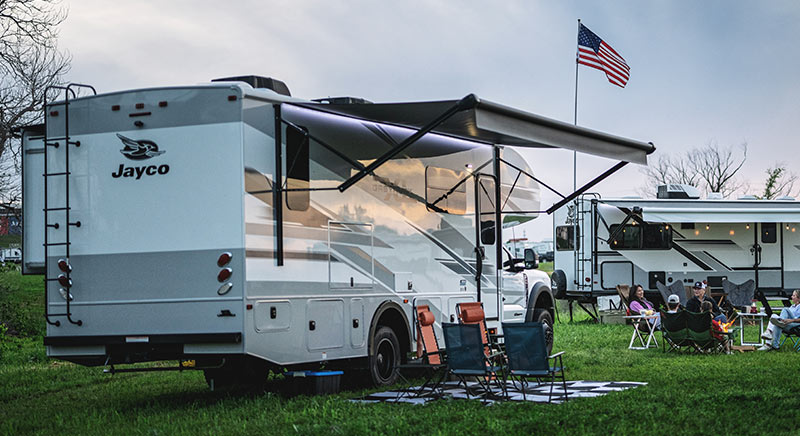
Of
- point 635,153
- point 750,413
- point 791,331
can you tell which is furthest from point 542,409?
point 791,331

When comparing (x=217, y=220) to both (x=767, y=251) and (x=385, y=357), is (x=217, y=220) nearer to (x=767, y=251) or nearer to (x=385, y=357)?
(x=385, y=357)

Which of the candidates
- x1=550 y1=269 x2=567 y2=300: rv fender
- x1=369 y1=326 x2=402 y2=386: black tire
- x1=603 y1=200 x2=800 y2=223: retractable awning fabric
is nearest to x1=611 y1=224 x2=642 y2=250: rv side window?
x1=603 y1=200 x2=800 y2=223: retractable awning fabric

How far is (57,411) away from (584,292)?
42.0ft

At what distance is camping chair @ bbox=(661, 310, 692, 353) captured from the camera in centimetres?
1331

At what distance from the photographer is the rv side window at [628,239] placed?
19469 millimetres

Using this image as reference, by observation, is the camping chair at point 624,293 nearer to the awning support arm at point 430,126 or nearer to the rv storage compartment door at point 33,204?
the awning support arm at point 430,126

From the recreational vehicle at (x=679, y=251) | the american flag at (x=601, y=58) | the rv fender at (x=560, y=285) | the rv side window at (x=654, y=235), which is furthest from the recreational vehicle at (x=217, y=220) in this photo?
the american flag at (x=601, y=58)

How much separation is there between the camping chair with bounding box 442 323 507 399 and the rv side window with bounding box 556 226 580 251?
38.6 ft

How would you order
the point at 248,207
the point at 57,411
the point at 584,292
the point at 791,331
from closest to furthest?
the point at 248,207, the point at 57,411, the point at 791,331, the point at 584,292

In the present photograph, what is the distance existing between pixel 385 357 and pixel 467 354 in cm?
132

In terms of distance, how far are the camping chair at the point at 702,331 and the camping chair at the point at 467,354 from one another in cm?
531

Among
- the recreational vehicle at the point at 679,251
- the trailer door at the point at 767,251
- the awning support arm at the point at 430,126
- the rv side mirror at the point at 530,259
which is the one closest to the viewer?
the awning support arm at the point at 430,126

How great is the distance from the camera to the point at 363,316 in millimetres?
A: 9188

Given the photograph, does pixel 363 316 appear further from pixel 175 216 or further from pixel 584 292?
pixel 584 292
